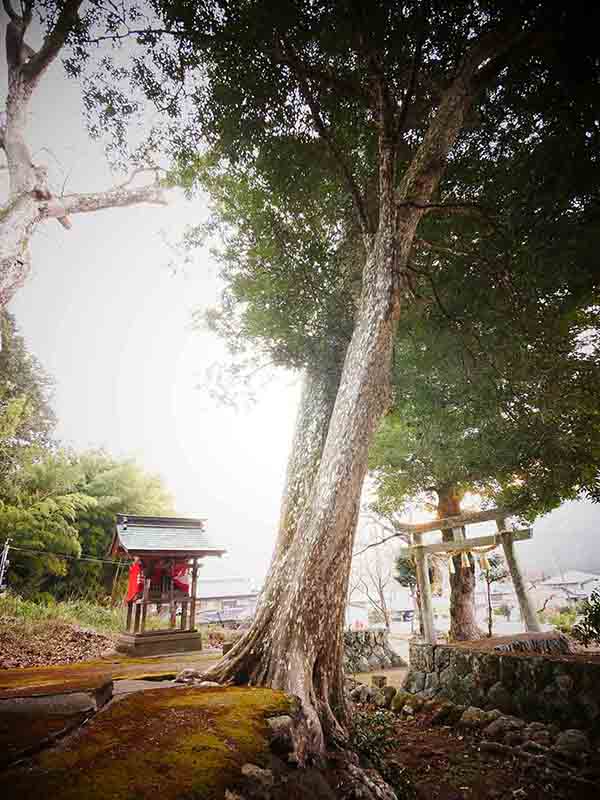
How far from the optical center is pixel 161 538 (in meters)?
10.6

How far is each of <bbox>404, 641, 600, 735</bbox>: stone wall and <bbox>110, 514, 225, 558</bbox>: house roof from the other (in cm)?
647

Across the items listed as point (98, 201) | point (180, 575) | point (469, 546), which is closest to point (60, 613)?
point (180, 575)

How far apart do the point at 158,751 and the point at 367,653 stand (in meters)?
10.8

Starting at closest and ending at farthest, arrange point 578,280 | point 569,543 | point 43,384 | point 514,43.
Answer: point 514,43 → point 578,280 → point 43,384 → point 569,543

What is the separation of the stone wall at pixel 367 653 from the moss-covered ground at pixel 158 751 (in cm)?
920

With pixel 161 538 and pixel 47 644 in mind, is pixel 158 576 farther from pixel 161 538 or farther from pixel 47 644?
pixel 47 644

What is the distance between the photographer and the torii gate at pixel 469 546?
321 inches

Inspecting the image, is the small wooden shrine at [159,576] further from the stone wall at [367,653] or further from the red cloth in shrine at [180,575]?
the stone wall at [367,653]

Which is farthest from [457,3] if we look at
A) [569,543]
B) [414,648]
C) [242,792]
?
[569,543]

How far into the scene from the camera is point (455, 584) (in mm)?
10367

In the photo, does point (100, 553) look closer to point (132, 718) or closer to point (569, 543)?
point (132, 718)

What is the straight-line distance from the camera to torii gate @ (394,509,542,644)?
26.7 ft

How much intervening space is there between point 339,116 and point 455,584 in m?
11.7

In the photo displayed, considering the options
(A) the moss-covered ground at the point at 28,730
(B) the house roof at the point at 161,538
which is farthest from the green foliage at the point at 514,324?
(B) the house roof at the point at 161,538
